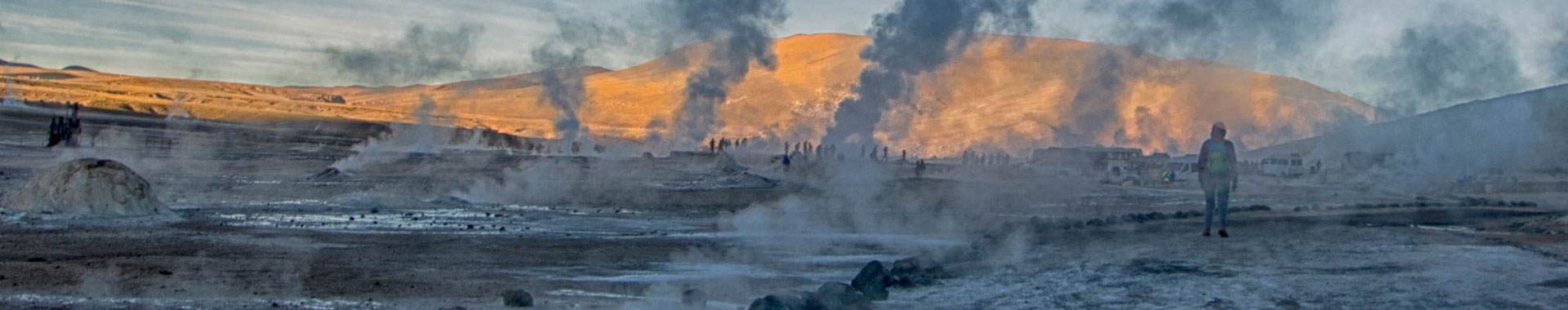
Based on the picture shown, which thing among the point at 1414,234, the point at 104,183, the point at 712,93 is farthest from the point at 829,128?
the point at 1414,234

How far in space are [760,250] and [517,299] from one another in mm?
8740

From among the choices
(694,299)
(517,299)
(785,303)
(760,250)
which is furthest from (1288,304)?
(760,250)

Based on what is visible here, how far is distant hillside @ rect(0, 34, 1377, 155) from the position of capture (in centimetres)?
6034

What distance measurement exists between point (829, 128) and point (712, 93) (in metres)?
14.4

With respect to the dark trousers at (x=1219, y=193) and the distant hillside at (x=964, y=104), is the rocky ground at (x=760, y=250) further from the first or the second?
the distant hillside at (x=964, y=104)

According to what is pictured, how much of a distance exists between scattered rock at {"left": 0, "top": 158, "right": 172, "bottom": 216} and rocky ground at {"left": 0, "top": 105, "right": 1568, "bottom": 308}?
0.69 metres

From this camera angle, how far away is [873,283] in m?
15.3

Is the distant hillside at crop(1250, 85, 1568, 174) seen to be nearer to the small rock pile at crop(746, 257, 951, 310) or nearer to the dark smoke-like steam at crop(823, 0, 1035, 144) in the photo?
the dark smoke-like steam at crop(823, 0, 1035, 144)

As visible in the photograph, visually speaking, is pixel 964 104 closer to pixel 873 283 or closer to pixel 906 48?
pixel 906 48

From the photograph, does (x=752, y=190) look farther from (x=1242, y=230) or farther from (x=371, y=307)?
(x=371, y=307)

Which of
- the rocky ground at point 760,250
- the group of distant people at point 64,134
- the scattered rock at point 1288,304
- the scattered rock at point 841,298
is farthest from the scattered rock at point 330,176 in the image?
the scattered rock at point 1288,304

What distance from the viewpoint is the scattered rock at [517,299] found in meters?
14.0

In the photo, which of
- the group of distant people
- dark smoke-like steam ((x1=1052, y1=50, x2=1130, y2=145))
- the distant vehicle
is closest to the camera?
dark smoke-like steam ((x1=1052, y1=50, x2=1130, y2=145))

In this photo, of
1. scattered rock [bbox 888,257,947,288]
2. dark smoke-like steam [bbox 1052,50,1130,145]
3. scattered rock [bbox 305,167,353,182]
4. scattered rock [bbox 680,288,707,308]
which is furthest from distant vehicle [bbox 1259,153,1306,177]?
scattered rock [bbox 680,288,707,308]
